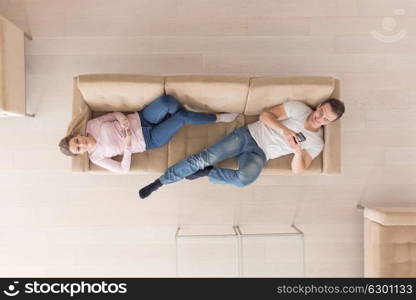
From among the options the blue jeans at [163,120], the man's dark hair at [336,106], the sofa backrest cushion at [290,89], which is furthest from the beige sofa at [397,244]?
the blue jeans at [163,120]

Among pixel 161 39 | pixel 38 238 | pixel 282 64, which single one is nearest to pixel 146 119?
pixel 161 39

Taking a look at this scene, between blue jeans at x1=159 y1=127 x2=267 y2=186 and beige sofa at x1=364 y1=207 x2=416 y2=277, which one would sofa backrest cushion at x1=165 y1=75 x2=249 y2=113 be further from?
beige sofa at x1=364 y1=207 x2=416 y2=277

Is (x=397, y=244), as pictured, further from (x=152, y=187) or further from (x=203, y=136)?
(x=152, y=187)

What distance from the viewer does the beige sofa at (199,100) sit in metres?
2.34

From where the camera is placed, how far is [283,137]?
2.49 m

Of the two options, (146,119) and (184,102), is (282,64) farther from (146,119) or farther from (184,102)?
(146,119)

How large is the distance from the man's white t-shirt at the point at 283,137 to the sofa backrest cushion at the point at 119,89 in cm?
76

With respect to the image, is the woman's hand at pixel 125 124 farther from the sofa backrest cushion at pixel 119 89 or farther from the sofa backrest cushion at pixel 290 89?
the sofa backrest cushion at pixel 290 89

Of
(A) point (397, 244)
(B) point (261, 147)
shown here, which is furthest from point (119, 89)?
(A) point (397, 244)

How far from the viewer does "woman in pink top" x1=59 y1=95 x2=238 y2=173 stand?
2.44 meters

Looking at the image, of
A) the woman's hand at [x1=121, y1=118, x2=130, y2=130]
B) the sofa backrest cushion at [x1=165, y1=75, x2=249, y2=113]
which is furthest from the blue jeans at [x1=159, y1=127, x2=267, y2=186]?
the woman's hand at [x1=121, y1=118, x2=130, y2=130]

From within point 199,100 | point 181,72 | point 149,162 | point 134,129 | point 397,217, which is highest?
point 181,72

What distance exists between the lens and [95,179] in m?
3.04

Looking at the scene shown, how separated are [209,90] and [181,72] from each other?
0.73m
